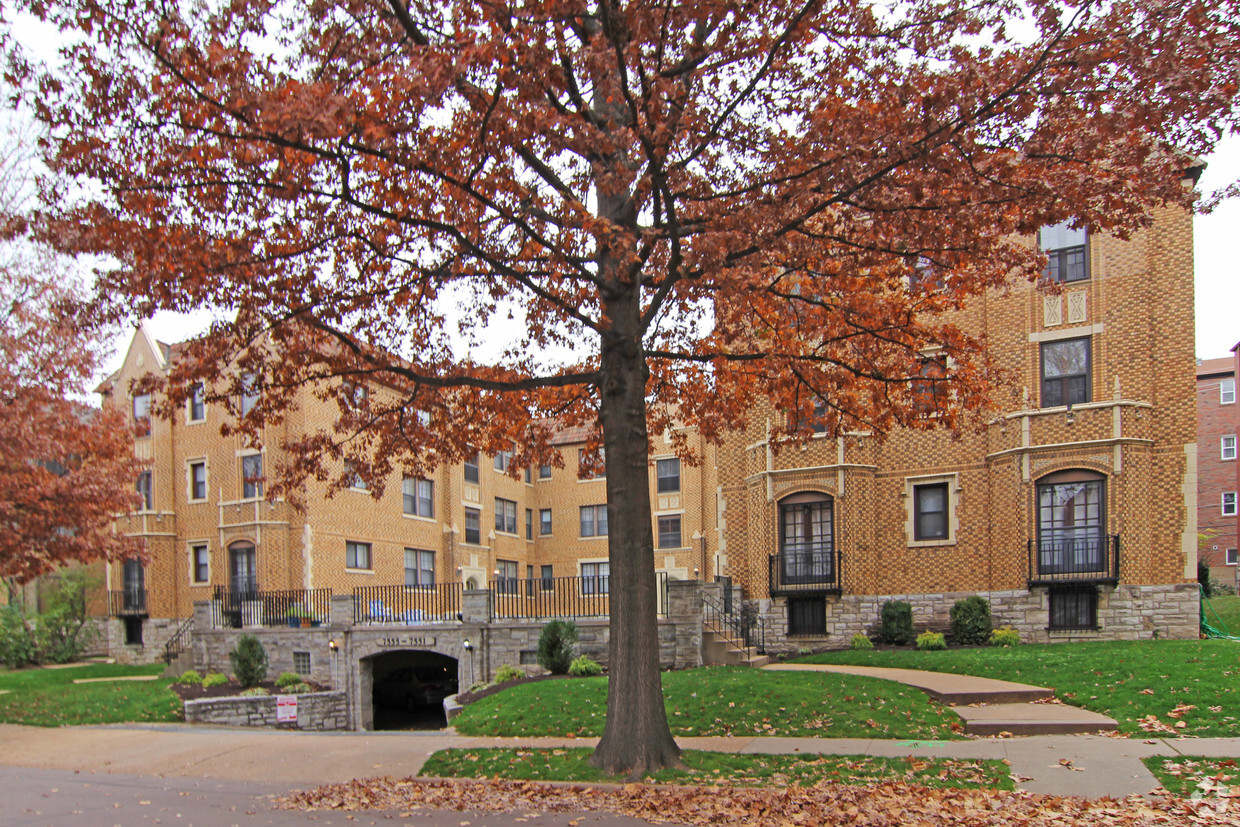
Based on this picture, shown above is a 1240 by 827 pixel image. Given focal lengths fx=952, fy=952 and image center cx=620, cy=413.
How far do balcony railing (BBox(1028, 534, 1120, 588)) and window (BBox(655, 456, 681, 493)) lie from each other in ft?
64.4

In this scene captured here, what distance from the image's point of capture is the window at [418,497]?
113 feet

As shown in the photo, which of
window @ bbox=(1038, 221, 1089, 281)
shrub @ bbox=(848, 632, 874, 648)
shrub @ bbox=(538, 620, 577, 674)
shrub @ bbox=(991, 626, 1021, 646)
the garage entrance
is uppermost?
window @ bbox=(1038, 221, 1089, 281)

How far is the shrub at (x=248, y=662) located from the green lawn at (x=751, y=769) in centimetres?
1437

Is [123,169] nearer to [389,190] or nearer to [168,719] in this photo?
[389,190]

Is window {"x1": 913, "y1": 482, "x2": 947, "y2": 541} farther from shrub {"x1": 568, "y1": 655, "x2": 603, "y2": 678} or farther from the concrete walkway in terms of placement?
shrub {"x1": 568, "y1": 655, "x2": 603, "y2": 678}

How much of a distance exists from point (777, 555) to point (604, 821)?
53.8ft

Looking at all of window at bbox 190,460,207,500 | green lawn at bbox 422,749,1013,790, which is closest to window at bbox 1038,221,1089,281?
green lawn at bbox 422,749,1013,790

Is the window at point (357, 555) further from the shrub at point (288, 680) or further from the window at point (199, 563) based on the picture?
the shrub at point (288, 680)

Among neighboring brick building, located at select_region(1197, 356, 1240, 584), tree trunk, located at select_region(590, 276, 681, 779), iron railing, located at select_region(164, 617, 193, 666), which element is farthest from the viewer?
neighboring brick building, located at select_region(1197, 356, 1240, 584)

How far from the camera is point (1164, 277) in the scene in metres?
21.1

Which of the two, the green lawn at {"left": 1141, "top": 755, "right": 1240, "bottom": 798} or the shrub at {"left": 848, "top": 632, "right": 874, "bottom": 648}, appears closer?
the green lawn at {"left": 1141, "top": 755, "right": 1240, "bottom": 798}

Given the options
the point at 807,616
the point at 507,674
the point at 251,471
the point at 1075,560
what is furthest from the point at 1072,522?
the point at 251,471

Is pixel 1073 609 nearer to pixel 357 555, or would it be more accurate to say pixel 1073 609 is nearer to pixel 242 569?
pixel 357 555

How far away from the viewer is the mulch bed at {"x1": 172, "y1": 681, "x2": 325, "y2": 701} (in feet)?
73.0
